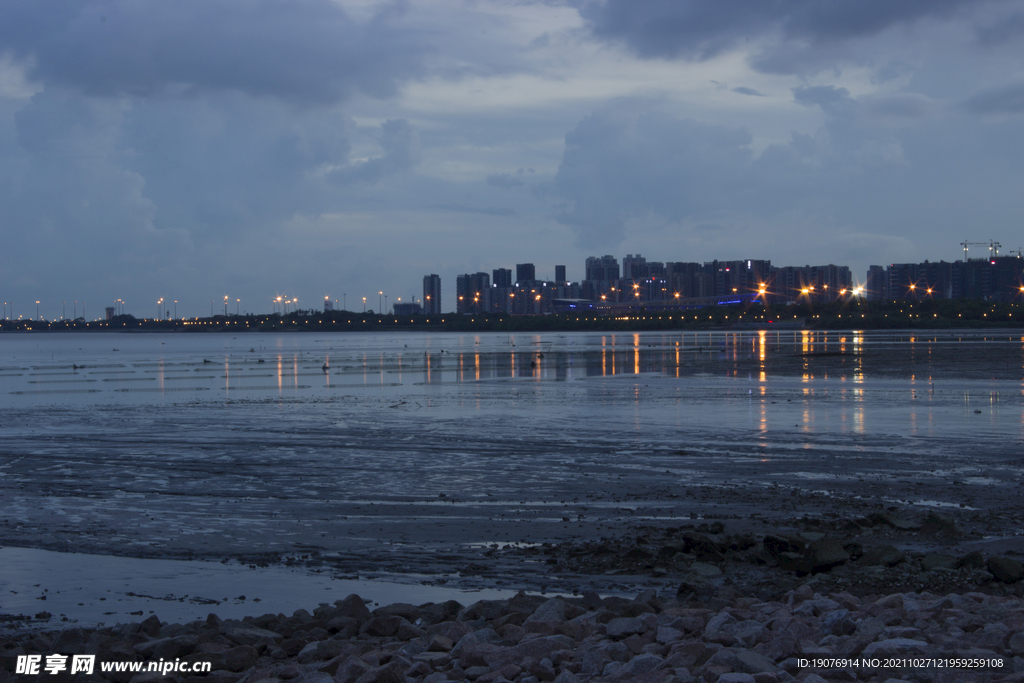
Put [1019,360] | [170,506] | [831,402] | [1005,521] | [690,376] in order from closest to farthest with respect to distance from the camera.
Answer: [1005,521]
[170,506]
[831,402]
[690,376]
[1019,360]

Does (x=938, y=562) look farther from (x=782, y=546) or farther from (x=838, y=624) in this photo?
(x=838, y=624)

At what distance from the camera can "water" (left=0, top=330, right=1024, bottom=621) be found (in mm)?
11375

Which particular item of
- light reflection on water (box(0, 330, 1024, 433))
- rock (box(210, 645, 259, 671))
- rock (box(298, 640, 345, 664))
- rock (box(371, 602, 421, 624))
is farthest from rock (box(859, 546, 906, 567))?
light reflection on water (box(0, 330, 1024, 433))

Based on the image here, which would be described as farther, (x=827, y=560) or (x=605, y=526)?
(x=605, y=526)

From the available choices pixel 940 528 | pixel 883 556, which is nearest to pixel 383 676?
pixel 883 556

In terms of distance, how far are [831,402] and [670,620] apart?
2336 cm

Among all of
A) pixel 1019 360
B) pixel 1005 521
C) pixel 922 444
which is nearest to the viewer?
pixel 1005 521

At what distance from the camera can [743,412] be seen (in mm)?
26531

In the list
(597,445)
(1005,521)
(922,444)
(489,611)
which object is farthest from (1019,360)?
(489,611)

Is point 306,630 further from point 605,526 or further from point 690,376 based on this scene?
point 690,376

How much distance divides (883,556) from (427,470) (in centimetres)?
962

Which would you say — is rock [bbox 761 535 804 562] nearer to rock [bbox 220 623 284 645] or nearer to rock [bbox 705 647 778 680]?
rock [bbox 705 647 778 680]

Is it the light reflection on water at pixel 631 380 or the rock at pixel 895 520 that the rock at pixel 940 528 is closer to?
the rock at pixel 895 520

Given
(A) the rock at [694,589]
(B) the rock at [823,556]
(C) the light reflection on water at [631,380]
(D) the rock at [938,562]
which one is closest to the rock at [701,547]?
(B) the rock at [823,556]
